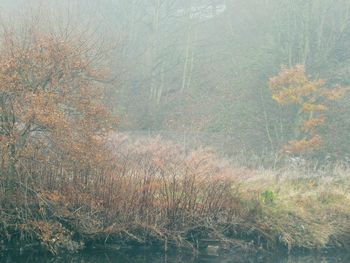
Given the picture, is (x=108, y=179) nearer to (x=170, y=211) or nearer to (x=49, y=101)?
(x=170, y=211)

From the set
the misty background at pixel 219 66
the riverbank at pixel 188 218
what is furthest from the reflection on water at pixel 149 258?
the misty background at pixel 219 66

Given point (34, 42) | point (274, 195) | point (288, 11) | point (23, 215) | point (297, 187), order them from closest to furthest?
1. point (23, 215)
2. point (34, 42)
3. point (274, 195)
4. point (297, 187)
5. point (288, 11)

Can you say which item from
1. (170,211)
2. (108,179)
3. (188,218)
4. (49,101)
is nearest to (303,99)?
(188,218)

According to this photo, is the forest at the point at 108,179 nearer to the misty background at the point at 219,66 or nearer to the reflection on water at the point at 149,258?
the reflection on water at the point at 149,258

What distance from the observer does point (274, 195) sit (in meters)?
16.5

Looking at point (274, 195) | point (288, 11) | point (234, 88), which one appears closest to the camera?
point (274, 195)

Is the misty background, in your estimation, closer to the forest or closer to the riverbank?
the forest

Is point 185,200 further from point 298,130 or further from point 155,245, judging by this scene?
point 298,130

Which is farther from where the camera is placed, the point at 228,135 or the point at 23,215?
the point at 228,135

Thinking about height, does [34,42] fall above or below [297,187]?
above

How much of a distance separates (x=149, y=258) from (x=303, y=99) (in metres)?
15.5

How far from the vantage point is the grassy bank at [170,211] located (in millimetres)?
13289

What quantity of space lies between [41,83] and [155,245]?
4996 millimetres

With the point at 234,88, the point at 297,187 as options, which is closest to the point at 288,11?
the point at 234,88
